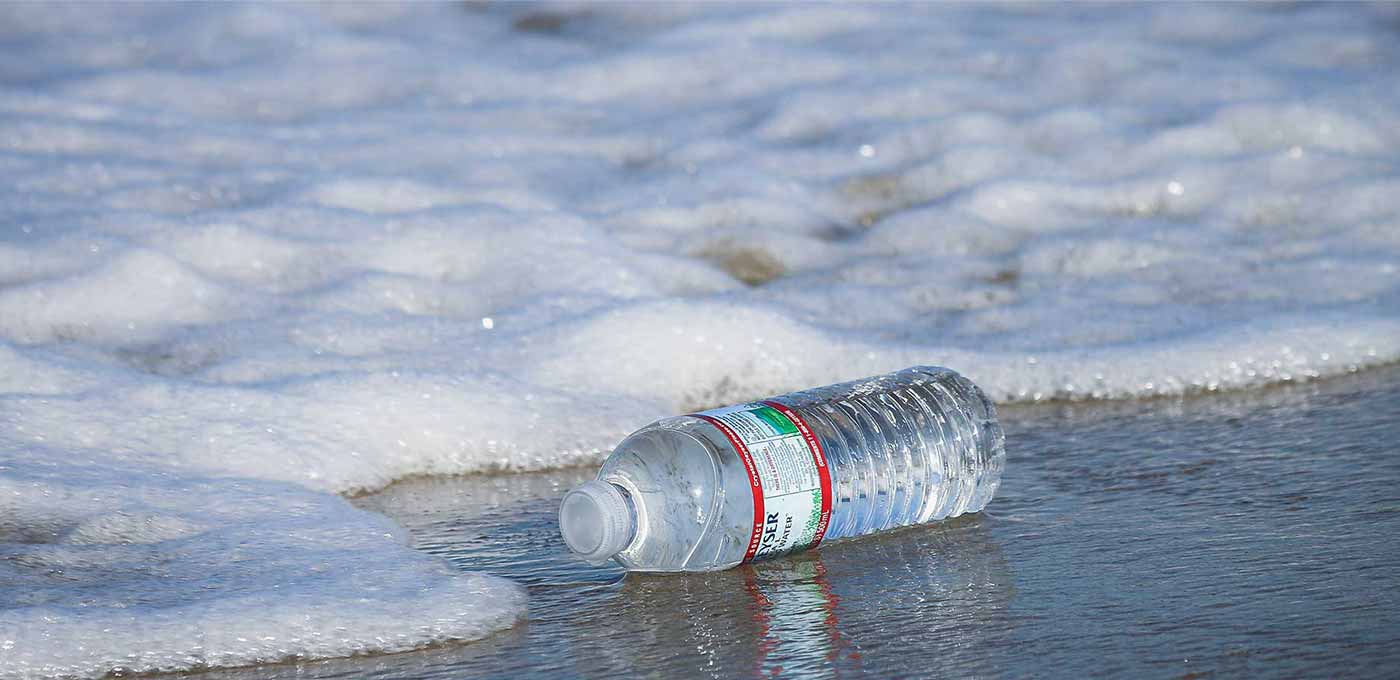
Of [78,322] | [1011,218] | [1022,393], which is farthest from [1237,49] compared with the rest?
[78,322]

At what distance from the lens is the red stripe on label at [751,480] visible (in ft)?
6.25

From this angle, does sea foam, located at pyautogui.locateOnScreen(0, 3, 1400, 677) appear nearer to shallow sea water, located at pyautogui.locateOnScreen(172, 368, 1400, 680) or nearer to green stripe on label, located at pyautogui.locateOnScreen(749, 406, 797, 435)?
shallow sea water, located at pyautogui.locateOnScreen(172, 368, 1400, 680)

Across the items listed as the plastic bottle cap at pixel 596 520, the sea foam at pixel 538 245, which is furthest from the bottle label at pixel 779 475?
the sea foam at pixel 538 245

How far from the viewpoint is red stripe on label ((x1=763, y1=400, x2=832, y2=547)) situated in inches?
78.0

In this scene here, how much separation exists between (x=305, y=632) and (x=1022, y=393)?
1.64 metres

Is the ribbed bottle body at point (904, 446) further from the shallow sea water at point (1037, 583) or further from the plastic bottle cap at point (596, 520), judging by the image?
the plastic bottle cap at point (596, 520)

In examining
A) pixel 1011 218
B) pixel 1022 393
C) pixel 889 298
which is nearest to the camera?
pixel 1022 393

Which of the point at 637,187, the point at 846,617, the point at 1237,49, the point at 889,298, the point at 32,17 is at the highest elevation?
the point at 32,17

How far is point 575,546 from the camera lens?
1.88 m

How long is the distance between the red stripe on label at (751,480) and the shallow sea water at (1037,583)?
0.16 feet

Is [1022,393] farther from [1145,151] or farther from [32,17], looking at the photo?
[32,17]

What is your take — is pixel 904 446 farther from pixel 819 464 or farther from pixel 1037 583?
pixel 1037 583

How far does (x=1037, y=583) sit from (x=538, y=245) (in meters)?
2.05

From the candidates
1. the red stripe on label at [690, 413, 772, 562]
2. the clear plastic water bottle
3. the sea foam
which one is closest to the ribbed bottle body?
the clear plastic water bottle
